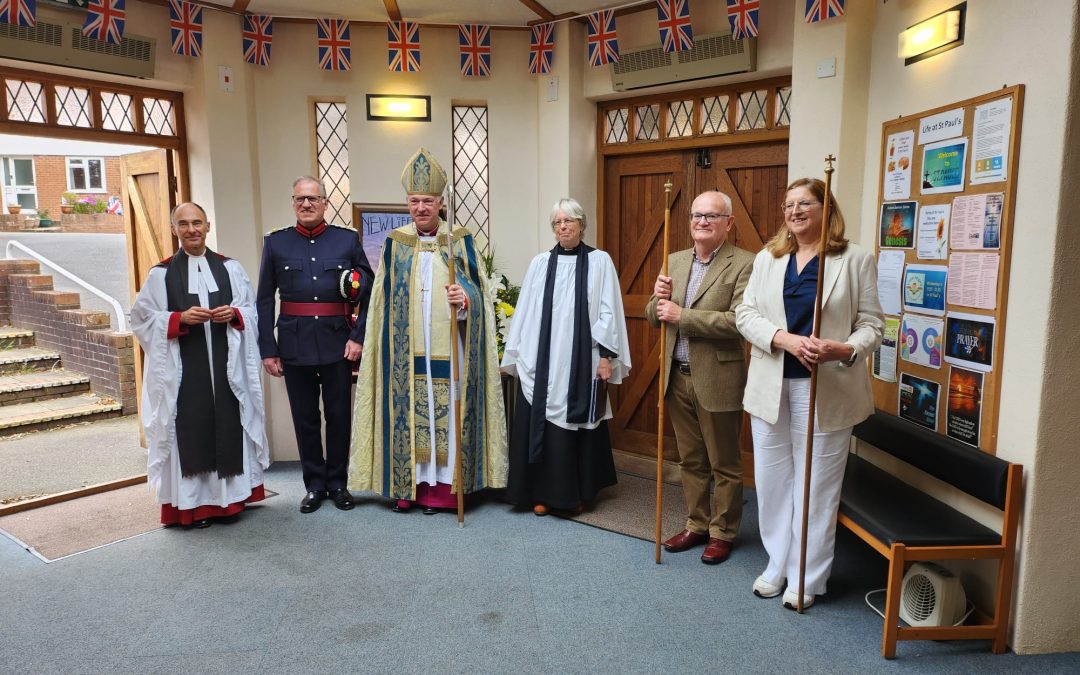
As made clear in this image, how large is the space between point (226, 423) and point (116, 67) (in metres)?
2.07

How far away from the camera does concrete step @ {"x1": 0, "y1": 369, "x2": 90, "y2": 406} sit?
20.9 feet

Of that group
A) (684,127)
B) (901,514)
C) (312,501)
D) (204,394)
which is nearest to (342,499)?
A: (312,501)

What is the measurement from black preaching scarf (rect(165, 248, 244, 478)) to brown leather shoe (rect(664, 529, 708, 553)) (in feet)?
7.20

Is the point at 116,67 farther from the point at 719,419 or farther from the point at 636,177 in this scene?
the point at 719,419

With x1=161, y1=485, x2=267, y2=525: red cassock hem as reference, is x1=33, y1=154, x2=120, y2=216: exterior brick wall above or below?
above

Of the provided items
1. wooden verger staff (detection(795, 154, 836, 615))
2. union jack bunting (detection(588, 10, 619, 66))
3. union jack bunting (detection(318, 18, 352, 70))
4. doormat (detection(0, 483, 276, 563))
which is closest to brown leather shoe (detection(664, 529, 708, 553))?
wooden verger staff (detection(795, 154, 836, 615))

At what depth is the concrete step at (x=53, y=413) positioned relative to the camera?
19.0ft

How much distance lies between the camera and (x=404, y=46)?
14.5ft

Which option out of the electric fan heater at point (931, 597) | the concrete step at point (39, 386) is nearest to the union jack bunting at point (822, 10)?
the electric fan heater at point (931, 597)

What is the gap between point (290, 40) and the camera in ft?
14.7

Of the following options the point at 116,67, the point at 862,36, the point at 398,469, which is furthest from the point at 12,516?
the point at 862,36

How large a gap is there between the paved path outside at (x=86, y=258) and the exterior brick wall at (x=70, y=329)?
59cm

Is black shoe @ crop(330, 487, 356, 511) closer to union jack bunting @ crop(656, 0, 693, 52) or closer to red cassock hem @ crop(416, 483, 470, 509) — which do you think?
red cassock hem @ crop(416, 483, 470, 509)

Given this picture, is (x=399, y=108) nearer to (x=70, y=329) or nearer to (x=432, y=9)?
(x=432, y=9)
